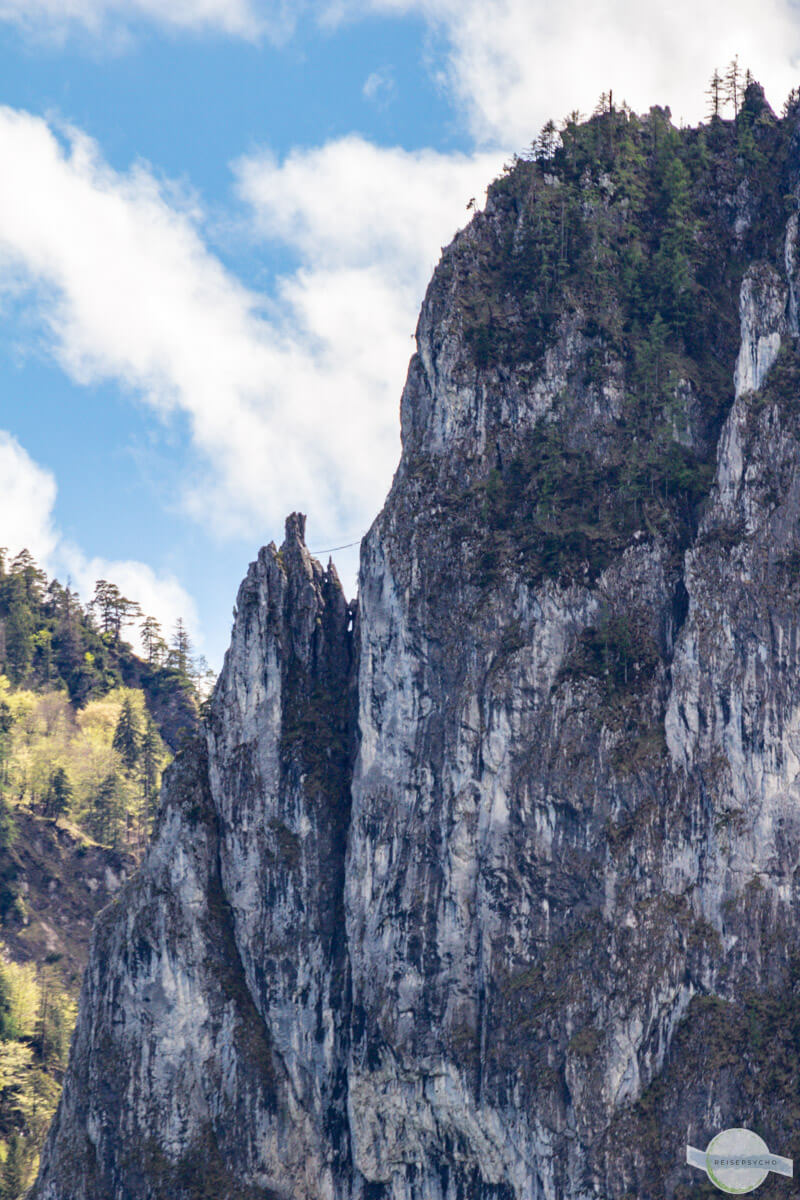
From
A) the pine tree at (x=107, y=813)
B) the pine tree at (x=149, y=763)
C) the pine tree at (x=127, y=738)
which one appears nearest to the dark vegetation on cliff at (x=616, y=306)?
the pine tree at (x=107, y=813)

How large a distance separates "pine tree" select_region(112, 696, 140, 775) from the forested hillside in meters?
0.15

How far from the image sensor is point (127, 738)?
144 metres

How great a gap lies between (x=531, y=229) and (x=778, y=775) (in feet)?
132

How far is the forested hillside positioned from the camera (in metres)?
110

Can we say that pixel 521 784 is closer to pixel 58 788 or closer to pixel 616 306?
pixel 616 306

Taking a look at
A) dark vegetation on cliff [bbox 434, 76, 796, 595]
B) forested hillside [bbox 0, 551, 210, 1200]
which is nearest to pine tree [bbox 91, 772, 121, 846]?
forested hillside [bbox 0, 551, 210, 1200]

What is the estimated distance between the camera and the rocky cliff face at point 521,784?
7562cm

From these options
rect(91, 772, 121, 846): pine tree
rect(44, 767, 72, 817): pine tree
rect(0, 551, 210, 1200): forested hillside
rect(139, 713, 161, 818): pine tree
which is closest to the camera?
rect(0, 551, 210, 1200): forested hillside

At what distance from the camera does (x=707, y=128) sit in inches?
4045

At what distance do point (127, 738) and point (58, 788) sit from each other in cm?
1350

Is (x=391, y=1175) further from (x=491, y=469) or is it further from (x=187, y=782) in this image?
(x=491, y=469)

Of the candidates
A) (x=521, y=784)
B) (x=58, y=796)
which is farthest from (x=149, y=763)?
(x=521, y=784)

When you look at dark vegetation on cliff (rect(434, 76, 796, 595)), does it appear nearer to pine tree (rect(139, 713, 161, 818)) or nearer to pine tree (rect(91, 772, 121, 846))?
pine tree (rect(91, 772, 121, 846))

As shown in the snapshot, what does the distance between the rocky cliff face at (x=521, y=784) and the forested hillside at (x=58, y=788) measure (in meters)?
16.1
